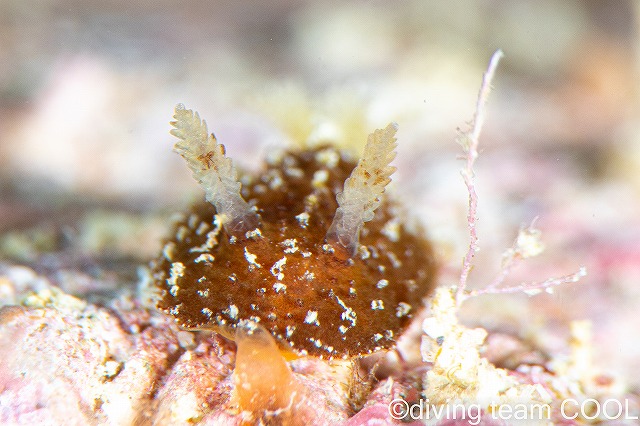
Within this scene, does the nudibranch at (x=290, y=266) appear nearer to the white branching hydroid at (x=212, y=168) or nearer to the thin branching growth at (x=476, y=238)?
the white branching hydroid at (x=212, y=168)

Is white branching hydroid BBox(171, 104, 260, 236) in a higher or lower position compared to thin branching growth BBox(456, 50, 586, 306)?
lower

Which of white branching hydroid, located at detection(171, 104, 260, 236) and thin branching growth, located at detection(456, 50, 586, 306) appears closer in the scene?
thin branching growth, located at detection(456, 50, 586, 306)

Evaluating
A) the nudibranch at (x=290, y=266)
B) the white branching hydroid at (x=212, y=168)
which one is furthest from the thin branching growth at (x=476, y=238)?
the white branching hydroid at (x=212, y=168)

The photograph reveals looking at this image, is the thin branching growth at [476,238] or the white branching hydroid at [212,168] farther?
the white branching hydroid at [212,168]

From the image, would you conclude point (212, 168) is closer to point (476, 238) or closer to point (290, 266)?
point (290, 266)

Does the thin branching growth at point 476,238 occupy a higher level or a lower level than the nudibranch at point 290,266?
higher

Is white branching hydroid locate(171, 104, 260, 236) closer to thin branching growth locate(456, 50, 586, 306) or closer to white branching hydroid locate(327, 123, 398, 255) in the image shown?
white branching hydroid locate(327, 123, 398, 255)

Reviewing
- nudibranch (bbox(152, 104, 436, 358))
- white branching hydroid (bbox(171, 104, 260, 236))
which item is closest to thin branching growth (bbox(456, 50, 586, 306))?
nudibranch (bbox(152, 104, 436, 358))
